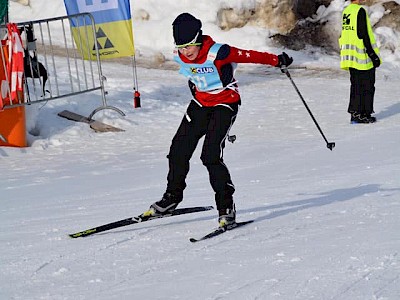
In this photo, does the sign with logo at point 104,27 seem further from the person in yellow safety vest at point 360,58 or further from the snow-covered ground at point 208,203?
the person in yellow safety vest at point 360,58

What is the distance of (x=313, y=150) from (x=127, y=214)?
3251 millimetres

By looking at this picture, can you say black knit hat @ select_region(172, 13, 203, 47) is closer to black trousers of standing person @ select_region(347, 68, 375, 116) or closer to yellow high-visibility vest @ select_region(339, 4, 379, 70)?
black trousers of standing person @ select_region(347, 68, 375, 116)

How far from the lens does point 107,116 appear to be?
1181 centimetres

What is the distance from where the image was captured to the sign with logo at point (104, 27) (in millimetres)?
11867

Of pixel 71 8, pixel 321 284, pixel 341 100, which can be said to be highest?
pixel 71 8

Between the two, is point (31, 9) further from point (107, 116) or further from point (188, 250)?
point (188, 250)

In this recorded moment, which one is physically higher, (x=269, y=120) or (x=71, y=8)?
(x=71, y=8)

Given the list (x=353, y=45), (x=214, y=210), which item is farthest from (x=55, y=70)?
(x=214, y=210)

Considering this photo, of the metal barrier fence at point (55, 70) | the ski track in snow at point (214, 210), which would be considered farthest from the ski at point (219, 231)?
the metal barrier fence at point (55, 70)

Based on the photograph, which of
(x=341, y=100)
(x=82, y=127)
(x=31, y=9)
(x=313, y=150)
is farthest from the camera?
(x=31, y=9)

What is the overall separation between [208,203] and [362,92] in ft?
15.3

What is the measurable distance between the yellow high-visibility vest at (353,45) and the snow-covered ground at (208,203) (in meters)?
0.69

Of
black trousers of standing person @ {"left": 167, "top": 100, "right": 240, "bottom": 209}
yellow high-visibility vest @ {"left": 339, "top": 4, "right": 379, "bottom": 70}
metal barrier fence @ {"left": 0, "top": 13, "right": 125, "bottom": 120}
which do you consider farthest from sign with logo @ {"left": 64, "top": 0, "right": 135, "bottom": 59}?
black trousers of standing person @ {"left": 167, "top": 100, "right": 240, "bottom": 209}

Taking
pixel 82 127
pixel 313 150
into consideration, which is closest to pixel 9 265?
pixel 313 150
